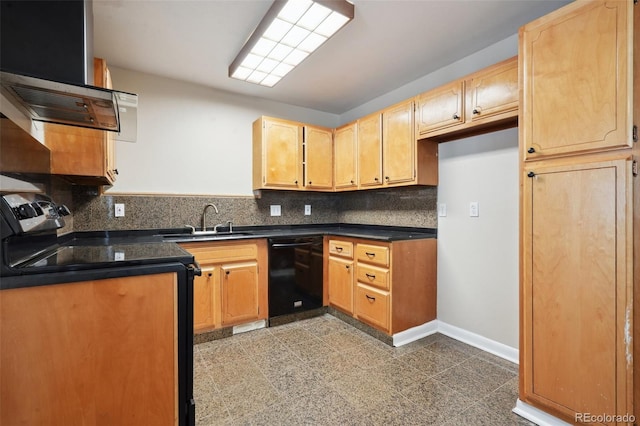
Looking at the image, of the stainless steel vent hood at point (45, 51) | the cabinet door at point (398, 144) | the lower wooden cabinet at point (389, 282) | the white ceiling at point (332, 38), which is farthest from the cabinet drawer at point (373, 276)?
the stainless steel vent hood at point (45, 51)

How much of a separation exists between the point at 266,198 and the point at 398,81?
6.43ft

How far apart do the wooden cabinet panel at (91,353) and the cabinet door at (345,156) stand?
2435mm

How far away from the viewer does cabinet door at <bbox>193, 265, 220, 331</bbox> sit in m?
2.51

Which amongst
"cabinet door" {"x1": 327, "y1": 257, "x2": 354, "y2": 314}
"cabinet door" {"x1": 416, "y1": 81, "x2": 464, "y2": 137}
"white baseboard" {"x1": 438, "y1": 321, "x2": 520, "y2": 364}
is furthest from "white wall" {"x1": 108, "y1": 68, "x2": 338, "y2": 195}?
"white baseboard" {"x1": 438, "y1": 321, "x2": 520, "y2": 364}

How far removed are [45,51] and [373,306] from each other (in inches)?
102

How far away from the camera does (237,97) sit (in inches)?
130

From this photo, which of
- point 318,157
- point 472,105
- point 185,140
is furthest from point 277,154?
point 472,105

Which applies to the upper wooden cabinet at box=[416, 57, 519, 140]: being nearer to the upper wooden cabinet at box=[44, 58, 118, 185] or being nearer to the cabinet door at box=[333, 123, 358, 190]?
the cabinet door at box=[333, 123, 358, 190]

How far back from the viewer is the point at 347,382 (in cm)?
194

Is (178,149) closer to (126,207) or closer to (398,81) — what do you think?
(126,207)

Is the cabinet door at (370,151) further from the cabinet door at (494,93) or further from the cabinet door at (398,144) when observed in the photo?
the cabinet door at (494,93)

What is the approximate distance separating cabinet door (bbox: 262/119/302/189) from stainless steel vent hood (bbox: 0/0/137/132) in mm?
2013

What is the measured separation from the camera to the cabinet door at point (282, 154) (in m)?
3.18
